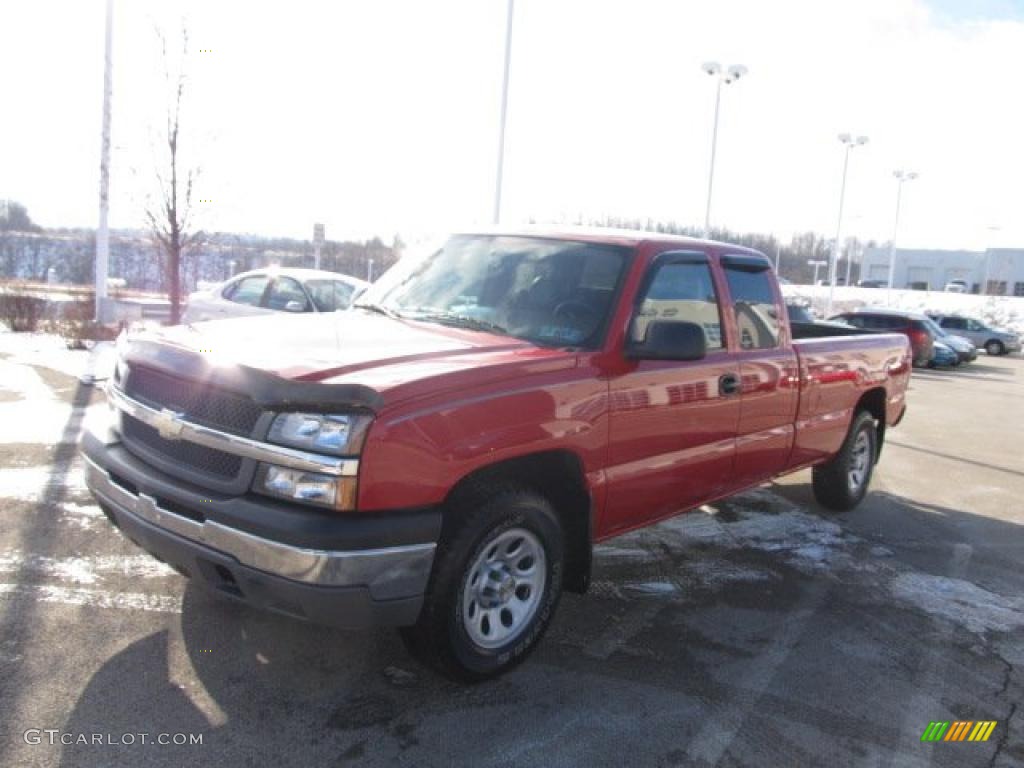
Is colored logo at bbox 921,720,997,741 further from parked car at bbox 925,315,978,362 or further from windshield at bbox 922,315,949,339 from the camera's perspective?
parked car at bbox 925,315,978,362

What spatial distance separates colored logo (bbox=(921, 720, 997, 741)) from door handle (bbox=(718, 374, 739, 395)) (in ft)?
6.33

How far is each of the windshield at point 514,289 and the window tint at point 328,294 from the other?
261 inches

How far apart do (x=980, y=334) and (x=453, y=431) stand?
38024 millimetres

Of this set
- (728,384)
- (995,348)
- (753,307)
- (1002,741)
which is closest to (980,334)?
(995,348)

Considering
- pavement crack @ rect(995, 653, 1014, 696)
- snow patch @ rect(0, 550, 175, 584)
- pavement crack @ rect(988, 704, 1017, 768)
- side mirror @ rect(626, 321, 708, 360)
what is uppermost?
side mirror @ rect(626, 321, 708, 360)

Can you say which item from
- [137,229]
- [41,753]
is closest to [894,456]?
[41,753]

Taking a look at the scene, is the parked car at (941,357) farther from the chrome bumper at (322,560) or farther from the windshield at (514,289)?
the chrome bumper at (322,560)

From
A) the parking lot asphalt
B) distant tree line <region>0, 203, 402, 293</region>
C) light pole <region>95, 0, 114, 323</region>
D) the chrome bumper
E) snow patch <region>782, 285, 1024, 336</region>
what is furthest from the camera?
snow patch <region>782, 285, 1024, 336</region>

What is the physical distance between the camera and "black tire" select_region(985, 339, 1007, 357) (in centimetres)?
3553

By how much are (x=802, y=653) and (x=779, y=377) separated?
1.84 m

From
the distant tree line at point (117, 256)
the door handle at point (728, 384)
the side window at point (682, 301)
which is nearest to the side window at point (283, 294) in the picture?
the side window at point (682, 301)

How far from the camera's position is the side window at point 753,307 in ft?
16.9

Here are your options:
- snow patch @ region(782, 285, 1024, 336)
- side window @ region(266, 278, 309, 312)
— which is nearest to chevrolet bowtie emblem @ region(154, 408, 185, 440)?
side window @ region(266, 278, 309, 312)

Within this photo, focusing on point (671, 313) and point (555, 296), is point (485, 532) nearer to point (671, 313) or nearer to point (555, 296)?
point (555, 296)
